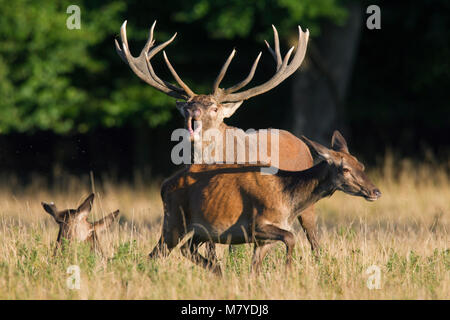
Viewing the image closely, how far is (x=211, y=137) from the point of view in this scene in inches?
319

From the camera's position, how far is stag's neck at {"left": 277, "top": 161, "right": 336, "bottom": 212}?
6.72m

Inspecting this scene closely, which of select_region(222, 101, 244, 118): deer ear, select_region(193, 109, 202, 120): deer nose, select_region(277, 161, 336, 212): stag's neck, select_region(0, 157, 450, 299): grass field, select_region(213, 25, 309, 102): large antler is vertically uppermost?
select_region(213, 25, 309, 102): large antler

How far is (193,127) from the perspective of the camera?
795 centimetres

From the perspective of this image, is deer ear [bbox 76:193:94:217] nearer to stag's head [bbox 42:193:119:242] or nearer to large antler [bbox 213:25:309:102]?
stag's head [bbox 42:193:119:242]

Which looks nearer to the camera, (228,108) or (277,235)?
(277,235)

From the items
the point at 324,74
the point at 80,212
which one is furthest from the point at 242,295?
the point at 324,74

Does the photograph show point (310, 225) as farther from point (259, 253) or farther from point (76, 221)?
point (76, 221)

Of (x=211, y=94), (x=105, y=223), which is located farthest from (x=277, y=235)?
(x=211, y=94)

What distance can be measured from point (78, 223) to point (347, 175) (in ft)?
8.15

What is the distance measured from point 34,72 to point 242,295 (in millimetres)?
10916

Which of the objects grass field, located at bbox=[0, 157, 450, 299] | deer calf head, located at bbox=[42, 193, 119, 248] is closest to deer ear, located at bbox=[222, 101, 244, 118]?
grass field, located at bbox=[0, 157, 450, 299]

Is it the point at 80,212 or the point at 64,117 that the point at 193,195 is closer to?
the point at 80,212

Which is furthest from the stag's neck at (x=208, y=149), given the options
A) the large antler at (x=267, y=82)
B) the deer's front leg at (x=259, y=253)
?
the deer's front leg at (x=259, y=253)

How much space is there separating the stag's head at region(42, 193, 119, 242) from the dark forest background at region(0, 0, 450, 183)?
7.30 meters
